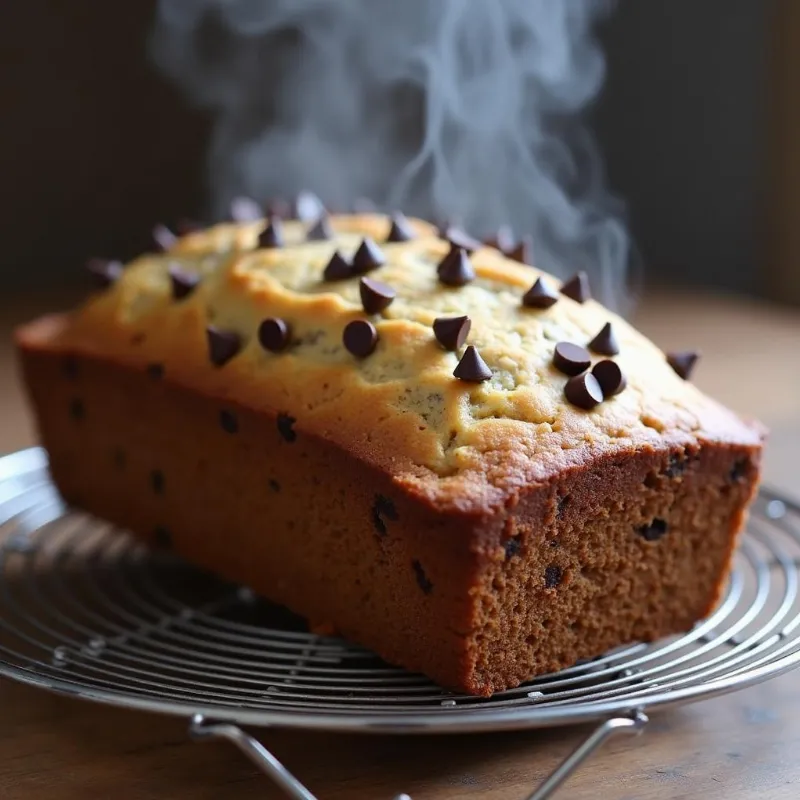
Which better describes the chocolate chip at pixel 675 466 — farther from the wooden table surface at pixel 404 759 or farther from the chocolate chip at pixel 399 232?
the chocolate chip at pixel 399 232

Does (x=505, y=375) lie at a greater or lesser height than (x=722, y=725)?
greater

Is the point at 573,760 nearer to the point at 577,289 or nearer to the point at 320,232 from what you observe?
the point at 577,289

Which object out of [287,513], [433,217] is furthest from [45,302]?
[287,513]

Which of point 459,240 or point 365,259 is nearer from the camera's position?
point 365,259

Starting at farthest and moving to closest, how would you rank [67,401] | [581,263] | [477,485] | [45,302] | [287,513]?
[45,302], [581,263], [67,401], [287,513], [477,485]

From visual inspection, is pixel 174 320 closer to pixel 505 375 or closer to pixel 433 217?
pixel 505 375

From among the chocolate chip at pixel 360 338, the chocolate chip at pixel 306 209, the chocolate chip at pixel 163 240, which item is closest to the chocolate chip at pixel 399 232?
the chocolate chip at pixel 306 209

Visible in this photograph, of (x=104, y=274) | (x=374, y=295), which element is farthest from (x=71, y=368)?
(x=374, y=295)
